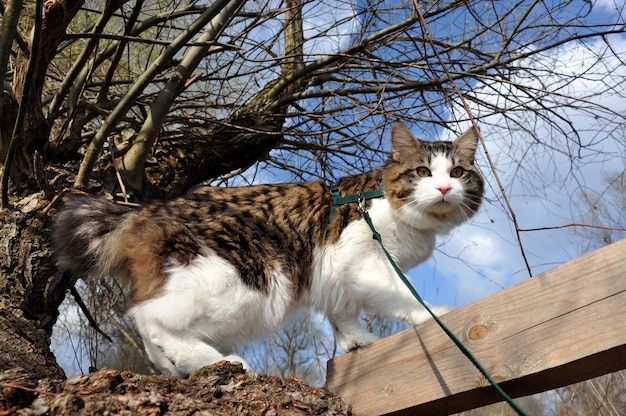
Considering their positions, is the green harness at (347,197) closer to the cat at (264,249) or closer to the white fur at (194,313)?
the cat at (264,249)

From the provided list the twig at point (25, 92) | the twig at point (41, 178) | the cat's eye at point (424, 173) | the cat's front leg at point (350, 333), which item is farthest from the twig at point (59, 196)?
the cat's eye at point (424, 173)

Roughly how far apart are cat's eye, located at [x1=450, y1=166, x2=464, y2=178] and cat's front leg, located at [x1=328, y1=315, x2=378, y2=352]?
88 cm

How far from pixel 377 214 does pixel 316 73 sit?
1.53m

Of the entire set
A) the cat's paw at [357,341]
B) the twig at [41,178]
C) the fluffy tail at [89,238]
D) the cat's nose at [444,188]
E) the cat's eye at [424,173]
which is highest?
the cat's eye at [424,173]

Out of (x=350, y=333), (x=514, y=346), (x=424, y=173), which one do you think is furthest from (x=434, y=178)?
(x=514, y=346)

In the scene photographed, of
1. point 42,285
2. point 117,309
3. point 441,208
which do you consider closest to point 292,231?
point 441,208

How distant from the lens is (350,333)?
2.83 meters

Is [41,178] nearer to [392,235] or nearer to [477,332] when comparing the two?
[392,235]

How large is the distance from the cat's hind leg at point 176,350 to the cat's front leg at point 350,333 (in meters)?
0.59

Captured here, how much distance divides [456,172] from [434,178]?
0.18 m

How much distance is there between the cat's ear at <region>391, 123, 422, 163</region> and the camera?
3.07 m

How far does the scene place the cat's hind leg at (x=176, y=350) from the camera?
95.0 inches

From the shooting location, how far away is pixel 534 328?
1.83 m

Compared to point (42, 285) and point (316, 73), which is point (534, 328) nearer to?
point (42, 285)
